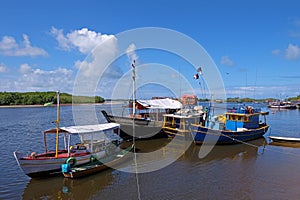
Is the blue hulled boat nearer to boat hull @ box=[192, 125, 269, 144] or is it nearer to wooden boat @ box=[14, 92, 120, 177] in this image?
boat hull @ box=[192, 125, 269, 144]

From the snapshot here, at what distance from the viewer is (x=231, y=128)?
2400 cm

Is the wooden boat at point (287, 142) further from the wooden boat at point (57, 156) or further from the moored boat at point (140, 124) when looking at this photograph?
the wooden boat at point (57, 156)

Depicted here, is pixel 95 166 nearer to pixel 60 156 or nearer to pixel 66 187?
pixel 60 156

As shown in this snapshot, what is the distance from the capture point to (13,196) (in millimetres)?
11258

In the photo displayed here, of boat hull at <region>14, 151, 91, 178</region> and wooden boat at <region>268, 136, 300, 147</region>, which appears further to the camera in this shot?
wooden boat at <region>268, 136, 300, 147</region>

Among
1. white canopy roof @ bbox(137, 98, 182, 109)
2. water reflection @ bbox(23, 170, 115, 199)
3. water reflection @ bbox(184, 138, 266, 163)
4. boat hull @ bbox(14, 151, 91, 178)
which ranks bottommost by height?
water reflection @ bbox(23, 170, 115, 199)

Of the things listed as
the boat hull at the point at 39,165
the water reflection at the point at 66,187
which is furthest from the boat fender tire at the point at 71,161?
the water reflection at the point at 66,187

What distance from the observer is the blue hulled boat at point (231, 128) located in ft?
68.6

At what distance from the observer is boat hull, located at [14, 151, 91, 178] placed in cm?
1239

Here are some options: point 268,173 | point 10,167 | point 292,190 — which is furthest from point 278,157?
point 10,167

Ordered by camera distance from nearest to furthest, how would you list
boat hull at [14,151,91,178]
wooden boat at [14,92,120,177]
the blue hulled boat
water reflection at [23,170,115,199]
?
water reflection at [23,170,115,199] → boat hull at [14,151,91,178] → wooden boat at [14,92,120,177] → the blue hulled boat

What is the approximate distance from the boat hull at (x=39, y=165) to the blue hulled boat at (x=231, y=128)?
38.3ft

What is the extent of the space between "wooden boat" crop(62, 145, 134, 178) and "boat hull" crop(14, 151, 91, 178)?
24.3 inches

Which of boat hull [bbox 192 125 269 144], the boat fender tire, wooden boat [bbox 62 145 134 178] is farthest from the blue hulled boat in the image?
the boat fender tire
